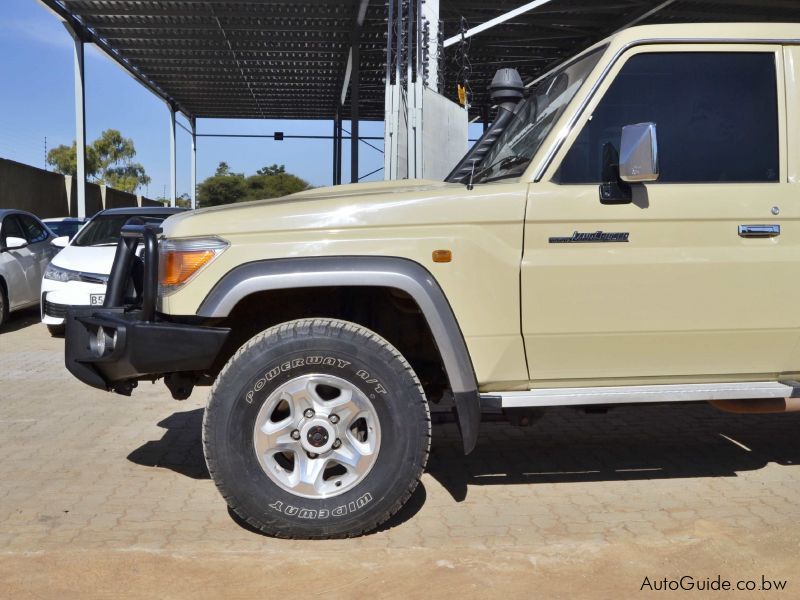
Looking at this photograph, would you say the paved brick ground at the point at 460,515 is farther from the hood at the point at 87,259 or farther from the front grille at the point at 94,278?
the hood at the point at 87,259

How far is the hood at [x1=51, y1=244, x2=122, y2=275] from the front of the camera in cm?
966

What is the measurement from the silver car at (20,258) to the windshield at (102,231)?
3.57 ft

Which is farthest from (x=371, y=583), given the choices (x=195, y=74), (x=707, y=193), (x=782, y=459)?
(x=195, y=74)

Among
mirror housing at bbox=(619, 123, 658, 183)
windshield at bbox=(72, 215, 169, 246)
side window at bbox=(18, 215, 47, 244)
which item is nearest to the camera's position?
mirror housing at bbox=(619, 123, 658, 183)

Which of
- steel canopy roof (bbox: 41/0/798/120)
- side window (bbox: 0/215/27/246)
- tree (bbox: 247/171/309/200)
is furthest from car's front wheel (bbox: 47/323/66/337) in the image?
tree (bbox: 247/171/309/200)

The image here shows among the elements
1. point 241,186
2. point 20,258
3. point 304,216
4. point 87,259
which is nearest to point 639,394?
point 304,216

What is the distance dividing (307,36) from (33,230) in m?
11.5

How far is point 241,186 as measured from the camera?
57.7m

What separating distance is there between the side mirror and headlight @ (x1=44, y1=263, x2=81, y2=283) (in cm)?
124

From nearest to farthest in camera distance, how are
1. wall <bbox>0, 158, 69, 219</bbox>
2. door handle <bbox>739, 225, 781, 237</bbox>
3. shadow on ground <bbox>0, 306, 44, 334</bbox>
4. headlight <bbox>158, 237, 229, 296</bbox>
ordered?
headlight <bbox>158, 237, 229, 296</bbox> → door handle <bbox>739, 225, 781, 237</bbox> → shadow on ground <bbox>0, 306, 44, 334</bbox> → wall <bbox>0, 158, 69, 219</bbox>

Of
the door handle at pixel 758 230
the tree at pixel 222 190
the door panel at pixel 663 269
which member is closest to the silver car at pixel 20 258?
the door panel at pixel 663 269

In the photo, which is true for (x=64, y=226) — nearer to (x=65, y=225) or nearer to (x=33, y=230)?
(x=65, y=225)

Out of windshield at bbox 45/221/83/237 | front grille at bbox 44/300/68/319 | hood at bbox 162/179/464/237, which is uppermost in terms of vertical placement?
windshield at bbox 45/221/83/237

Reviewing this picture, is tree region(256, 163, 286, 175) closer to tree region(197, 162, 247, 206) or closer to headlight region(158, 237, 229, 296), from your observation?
tree region(197, 162, 247, 206)
